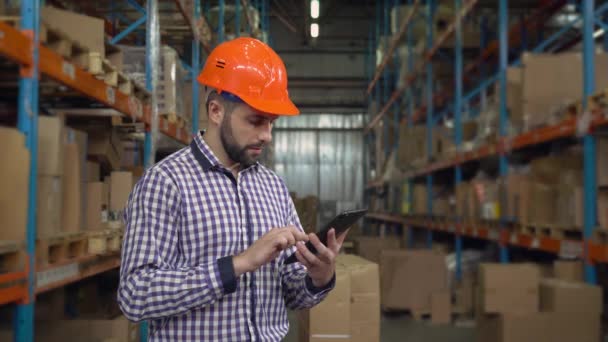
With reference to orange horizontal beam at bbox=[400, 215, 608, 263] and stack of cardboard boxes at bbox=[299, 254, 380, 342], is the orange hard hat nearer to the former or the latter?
stack of cardboard boxes at bbox=[299, 254, 380, 342]

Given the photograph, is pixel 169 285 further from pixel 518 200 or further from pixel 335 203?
pixel 335 203

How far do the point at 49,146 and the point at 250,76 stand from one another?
144 cm

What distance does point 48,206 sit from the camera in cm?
284

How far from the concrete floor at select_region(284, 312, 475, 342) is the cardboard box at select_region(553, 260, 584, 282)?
152cm

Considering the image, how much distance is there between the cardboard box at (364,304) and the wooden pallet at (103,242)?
1.59m

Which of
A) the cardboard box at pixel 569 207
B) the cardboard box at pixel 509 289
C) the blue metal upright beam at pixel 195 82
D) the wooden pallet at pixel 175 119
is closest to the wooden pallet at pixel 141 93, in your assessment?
the wooden pallet at pixel 175 119

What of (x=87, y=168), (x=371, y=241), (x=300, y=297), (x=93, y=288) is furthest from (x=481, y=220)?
(x=300, y=297)

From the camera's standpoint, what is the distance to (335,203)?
17594 mm

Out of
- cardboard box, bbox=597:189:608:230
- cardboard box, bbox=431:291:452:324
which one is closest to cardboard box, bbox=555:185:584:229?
cardboard box, bbox=597:189:608:230

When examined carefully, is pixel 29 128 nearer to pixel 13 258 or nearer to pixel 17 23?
pixel 17 23

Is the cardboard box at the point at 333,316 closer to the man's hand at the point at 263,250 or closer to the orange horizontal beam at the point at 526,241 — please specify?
the orange horizontal beam at the point at 526,241

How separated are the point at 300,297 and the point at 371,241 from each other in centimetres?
737

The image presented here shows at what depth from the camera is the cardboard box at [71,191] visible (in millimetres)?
3117

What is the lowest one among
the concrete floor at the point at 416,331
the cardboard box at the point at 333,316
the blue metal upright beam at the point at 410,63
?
the concrete floor at the point at 416,331
